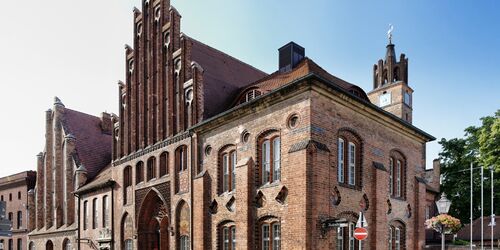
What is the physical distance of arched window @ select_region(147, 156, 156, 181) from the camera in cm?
2461

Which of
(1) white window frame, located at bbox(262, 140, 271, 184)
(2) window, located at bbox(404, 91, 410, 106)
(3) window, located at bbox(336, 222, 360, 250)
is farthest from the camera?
(2) window, located at bbox(404, 91, 410, 106)

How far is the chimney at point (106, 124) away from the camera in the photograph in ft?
128

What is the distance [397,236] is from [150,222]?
511 inches

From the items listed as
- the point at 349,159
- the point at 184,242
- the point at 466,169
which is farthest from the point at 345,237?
the point at 466,169

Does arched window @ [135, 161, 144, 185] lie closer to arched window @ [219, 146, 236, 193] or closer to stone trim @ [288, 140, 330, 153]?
arched window @ [219, 146, 236, 193]

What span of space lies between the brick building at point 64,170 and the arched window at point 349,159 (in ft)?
65.0

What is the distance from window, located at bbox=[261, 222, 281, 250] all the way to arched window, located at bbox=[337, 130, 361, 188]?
309 centimetres

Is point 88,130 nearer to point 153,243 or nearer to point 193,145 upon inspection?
point 153,243

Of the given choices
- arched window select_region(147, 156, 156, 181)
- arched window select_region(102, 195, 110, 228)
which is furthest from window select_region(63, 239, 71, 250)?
arched window select_region(147, 156, 156, 181)

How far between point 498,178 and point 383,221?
2769 centimetres

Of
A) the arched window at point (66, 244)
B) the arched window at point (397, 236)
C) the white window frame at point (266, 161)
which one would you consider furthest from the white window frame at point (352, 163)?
the arched window at point (66, 244)

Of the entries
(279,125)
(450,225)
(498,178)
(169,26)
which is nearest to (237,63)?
(169,26)

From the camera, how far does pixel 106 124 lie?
39.6 metres

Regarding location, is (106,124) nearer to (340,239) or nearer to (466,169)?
(340,239)
